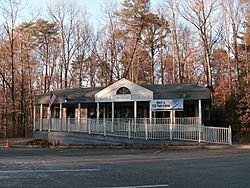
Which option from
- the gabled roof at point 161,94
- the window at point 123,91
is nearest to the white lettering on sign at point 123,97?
the window at point 123,91

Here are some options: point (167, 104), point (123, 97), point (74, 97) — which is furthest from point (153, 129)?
point (74, 97)

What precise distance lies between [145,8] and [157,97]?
22.1 m

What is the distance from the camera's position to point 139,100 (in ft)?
90.6

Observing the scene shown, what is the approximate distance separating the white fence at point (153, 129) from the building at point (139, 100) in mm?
683

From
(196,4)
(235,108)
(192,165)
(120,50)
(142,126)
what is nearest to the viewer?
(192,165)

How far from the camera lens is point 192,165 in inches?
536

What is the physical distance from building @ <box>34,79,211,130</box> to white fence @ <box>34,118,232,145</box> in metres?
0.68

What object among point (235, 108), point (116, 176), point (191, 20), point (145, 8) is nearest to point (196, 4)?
point (191, 20)

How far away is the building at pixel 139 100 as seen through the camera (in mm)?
26828

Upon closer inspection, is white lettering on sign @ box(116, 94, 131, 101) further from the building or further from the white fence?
the white fence

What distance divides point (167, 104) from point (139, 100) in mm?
2222

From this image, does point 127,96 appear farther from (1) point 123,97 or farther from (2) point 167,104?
(2) point 167,104

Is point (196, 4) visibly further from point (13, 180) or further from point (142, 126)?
point (13, 180)

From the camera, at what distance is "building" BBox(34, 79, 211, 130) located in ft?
88.0
